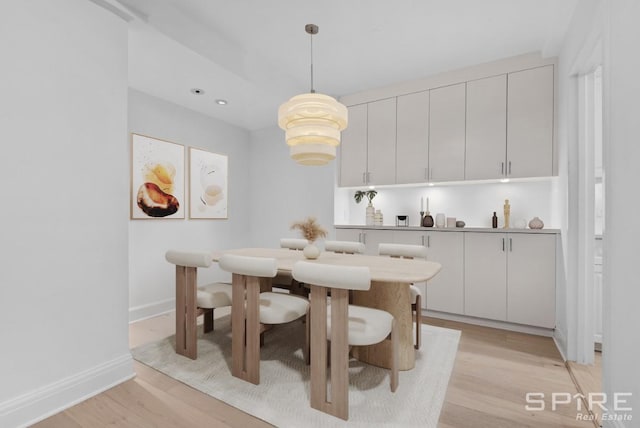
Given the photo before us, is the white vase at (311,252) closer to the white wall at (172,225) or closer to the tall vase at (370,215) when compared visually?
the tall vase at (370,215)

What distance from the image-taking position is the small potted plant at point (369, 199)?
4034 mm

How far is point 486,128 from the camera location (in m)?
3.23

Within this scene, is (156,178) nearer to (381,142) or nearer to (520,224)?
(381,142)

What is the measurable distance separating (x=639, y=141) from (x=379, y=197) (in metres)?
3.03

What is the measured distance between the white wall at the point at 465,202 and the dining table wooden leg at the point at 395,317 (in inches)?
76.4

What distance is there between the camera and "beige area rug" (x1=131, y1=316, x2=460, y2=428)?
169 centimetres

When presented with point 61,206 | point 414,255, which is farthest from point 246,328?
point 414,255

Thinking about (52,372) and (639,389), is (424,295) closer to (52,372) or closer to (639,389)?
(639,389)

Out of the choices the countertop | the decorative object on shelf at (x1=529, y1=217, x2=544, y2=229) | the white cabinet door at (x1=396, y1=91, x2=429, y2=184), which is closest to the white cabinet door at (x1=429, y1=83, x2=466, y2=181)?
the white cabinet door at (x1=396, y1=91, x2=429, y2=184)

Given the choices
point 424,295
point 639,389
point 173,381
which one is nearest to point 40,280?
point 173,381

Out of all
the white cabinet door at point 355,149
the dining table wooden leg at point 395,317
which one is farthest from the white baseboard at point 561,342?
the white cabinet door at point 355,149

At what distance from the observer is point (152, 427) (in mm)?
1631

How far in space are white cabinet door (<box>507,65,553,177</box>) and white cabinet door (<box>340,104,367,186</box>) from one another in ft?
5.42

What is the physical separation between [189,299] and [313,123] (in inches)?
66.5
